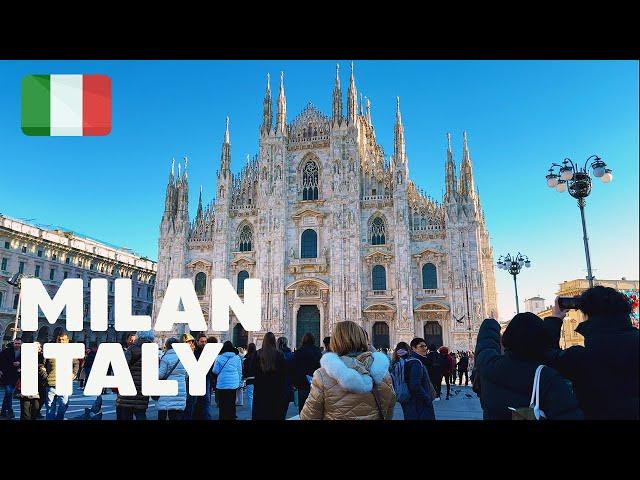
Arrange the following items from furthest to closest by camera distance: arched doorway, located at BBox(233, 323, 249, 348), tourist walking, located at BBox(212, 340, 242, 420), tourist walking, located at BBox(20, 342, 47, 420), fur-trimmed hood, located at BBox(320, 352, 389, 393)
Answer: arched doorway, located at BBox(233, 323, 249, 348), tourist walking, located at BBox(20, 342, 47, 420), tourist walking, located at BBox(212, 340, 242, 420), fur-trimmed hood, located at BBox(320, 352, 389, 393)

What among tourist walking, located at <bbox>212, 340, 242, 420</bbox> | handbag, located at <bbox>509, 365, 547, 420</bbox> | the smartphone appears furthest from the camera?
tourist walking, located at <bbox>212, 340, 242, 420</bbox>

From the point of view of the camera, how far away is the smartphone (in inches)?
141

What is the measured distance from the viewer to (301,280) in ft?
103

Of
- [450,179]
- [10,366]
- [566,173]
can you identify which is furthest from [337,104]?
[10,366]

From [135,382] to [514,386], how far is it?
5.12 metres

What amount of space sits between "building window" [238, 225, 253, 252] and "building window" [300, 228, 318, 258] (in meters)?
3.98

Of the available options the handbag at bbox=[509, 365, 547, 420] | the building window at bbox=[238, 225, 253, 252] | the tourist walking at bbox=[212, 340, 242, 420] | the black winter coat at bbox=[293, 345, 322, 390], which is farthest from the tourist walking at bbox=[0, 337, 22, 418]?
the building window at bbox=[238, 225, 253, 252]

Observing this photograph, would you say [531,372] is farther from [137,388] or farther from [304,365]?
[137,388]

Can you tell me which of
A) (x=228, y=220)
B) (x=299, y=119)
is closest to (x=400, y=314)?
(x=228, y=220)

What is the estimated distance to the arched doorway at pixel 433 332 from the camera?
97.2 ft

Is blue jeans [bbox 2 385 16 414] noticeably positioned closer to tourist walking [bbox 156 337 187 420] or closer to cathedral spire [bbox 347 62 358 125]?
tourist walking [bbox 156 337 187 420]

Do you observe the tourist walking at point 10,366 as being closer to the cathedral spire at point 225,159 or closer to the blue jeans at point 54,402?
the blue jeans at point 54,402
